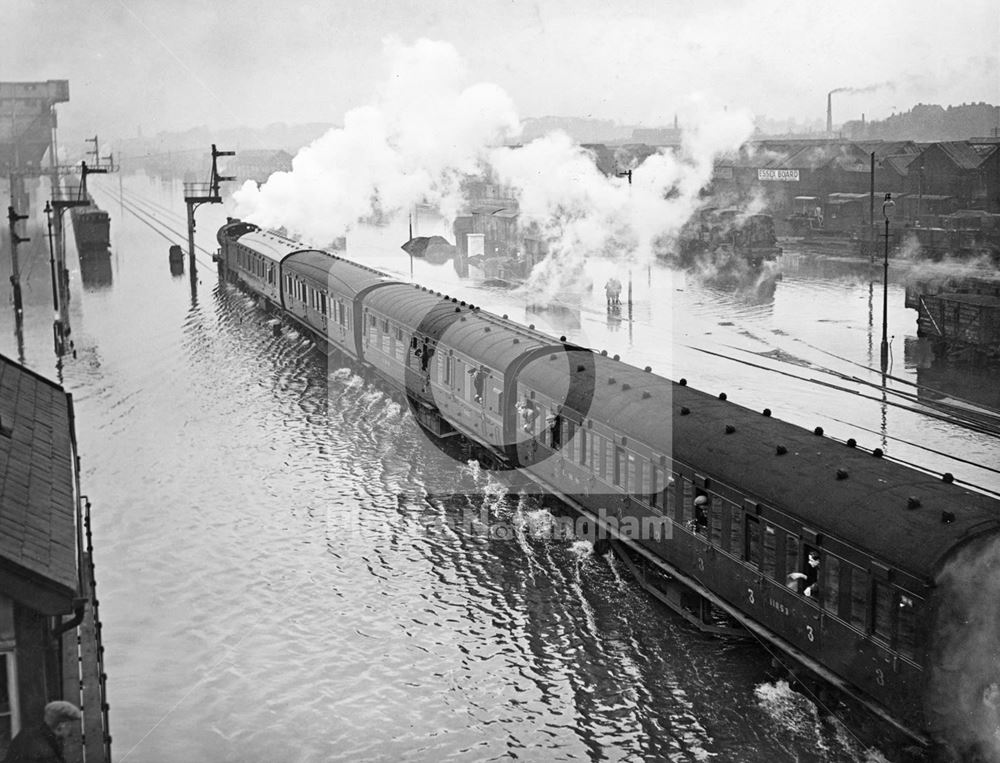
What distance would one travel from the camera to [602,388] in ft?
70.3

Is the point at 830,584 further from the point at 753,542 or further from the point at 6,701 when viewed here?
the point at 6,701

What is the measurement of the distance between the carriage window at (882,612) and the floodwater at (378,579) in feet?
6.50

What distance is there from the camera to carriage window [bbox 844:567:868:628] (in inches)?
538

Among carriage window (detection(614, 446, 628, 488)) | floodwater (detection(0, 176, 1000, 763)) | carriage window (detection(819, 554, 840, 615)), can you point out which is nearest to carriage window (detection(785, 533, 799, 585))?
carriage window (detection(819, 554, 840, 615))

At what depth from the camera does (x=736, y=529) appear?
1634 cm

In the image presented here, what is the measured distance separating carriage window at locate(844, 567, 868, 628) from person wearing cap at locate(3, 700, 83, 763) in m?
9.00

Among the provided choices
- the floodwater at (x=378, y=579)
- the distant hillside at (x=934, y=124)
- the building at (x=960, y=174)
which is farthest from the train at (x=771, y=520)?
the distant hillside at (x=934, y=124)

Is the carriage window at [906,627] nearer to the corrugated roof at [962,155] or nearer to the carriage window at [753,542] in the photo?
the carriage window at [753,542]

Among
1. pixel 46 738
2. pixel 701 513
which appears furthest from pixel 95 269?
pixel 46 738

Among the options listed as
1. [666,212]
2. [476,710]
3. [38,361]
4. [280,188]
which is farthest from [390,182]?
[476,710]

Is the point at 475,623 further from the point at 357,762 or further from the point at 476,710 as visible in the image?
the point at 357,762

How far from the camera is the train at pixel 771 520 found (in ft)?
41.4

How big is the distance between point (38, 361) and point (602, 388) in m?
28.9

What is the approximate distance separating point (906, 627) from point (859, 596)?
0.89 metres
